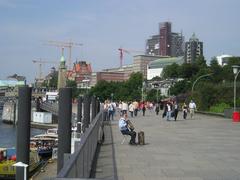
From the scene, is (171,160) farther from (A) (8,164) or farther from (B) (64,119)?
(A) (8,164)

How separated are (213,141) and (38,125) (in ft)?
244

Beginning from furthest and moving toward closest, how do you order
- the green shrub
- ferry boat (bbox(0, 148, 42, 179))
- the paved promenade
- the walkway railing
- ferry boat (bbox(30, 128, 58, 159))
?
the green shrub, ferry boat (bbox(30, 128, 58, 159)), ferry boat (bbox(0, 148, 42, 179)), the paved promenade, the walkway railing

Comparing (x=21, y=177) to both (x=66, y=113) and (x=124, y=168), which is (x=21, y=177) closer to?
(x=66, y=113)

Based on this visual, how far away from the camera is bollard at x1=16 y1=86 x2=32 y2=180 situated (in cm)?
1096

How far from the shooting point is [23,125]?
438 inches

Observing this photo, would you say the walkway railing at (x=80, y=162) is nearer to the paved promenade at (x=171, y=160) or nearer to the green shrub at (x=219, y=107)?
the paved promenade at (x=171, y=160)

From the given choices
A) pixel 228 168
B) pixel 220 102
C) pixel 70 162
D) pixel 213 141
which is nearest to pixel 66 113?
pixel 70 162

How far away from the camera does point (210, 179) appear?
12.4 metres

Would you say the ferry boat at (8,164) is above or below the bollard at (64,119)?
below

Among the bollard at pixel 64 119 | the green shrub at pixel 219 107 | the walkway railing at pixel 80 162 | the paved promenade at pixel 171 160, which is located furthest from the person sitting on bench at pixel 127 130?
the green shrub at pixel 219 107

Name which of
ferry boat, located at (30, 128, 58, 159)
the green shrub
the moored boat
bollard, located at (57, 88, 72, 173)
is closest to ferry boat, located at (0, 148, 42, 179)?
ferry boat, located at (30, 128, 58, 159)

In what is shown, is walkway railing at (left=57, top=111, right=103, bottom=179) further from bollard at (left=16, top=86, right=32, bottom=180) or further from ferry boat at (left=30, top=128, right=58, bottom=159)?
ferry boat at (left=30, top=128, right=58, bottom=159)

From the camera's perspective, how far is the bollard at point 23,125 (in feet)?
36.0

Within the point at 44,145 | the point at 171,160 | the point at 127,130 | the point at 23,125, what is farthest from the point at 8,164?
the point at 23,125
